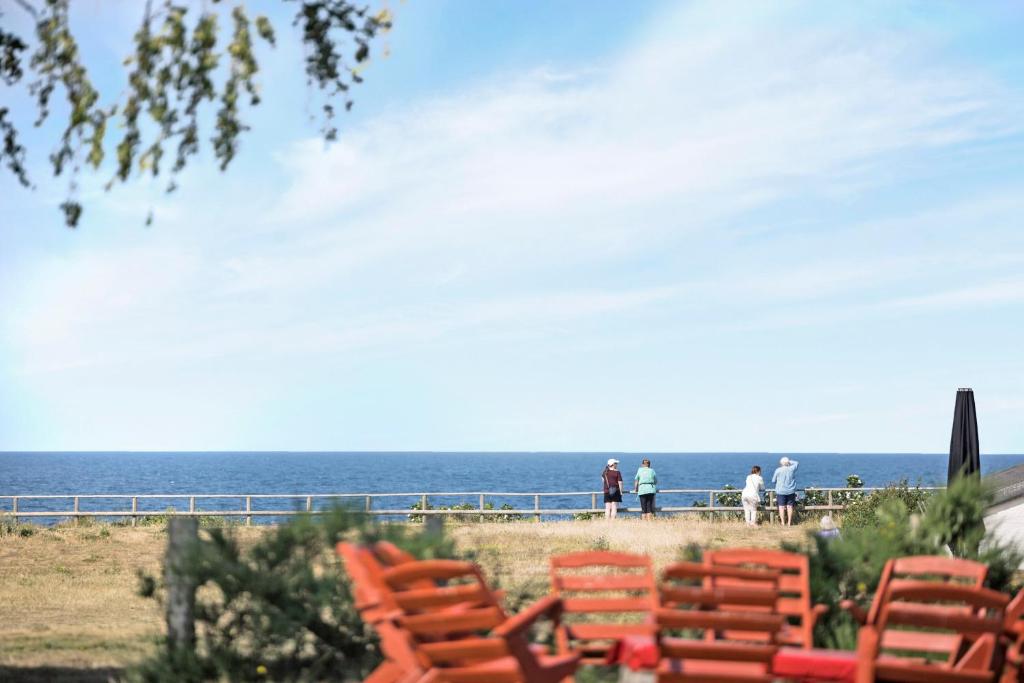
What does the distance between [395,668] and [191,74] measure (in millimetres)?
3448

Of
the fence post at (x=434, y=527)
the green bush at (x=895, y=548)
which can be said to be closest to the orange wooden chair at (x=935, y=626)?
the green bush at (x=895, y=548)

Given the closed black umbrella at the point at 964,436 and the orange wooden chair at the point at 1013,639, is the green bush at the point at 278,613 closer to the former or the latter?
the orange wooden chair at the point at 1013,639

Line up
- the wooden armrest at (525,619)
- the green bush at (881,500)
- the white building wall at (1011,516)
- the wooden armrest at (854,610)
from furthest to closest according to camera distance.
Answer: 1. the green bush at (881,500)
2. the white building wall at (1011,516)
3. the wooden armrest at (854,610)
4. the wooden armrest at (525,619)

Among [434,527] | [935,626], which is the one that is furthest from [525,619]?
[434,527]

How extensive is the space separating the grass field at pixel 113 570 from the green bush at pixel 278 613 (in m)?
0.65

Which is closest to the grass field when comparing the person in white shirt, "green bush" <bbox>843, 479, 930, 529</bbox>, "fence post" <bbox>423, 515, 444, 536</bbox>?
"fence post" <bbox>423, 515, 444, 536</bbox>

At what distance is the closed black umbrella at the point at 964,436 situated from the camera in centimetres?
1401

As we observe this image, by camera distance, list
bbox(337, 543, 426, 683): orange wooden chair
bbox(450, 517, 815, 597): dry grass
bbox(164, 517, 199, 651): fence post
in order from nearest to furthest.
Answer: bbox(337, 543, 426, 683): orange wooden chair
bbox(164, 517, 199, 651): fence post
bbox(450, 517, 815, 597): dry grass

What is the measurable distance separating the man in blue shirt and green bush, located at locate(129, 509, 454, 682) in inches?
736

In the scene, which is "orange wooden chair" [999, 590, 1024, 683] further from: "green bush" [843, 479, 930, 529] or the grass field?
"green bush" [843, 479, 930, 529]

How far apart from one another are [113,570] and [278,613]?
42.7 feet

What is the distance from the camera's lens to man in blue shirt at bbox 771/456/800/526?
83.3ft

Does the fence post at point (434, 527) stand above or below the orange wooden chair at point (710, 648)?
above

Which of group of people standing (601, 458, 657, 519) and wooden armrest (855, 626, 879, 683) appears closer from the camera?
wooden armrest (855, 626, 879, 683)
